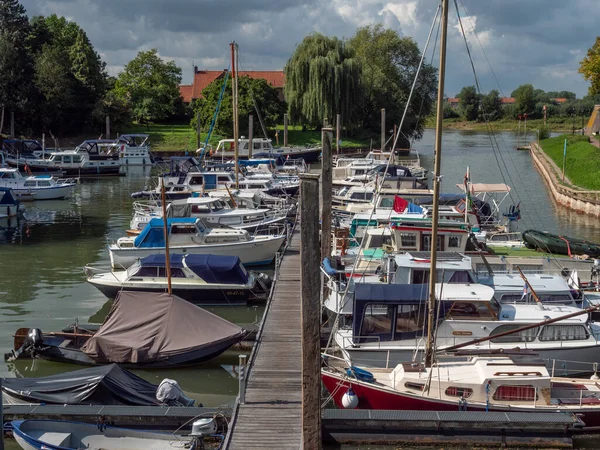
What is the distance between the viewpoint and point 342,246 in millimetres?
27719

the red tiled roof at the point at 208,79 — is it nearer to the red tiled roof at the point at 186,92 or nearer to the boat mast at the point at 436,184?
the red tiled roof at the point at 186,92

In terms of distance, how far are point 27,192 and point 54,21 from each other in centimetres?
7136

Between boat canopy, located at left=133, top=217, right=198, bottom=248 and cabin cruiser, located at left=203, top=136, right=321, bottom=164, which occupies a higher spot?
cabin cruiser, located at left=203, top=136, right=321, bottom=164

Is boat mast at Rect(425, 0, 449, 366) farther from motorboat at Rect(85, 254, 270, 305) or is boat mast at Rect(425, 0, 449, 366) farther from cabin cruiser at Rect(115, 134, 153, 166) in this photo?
cabin cruiser at Rect(115, 134, 153, 166)

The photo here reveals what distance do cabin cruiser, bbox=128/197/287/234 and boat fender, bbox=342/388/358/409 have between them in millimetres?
18702

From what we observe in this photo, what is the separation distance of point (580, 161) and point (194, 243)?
44074 millimetres

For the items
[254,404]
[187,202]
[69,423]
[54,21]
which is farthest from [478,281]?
[54,21]

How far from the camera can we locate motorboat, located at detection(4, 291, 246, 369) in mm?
20234

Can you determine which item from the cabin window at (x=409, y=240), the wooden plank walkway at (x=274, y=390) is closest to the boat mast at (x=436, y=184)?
the wooden plank walkway at (x=274, y=390)

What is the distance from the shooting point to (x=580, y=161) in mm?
64875

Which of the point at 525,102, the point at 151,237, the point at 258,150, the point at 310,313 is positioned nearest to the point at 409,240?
the point at 151,237

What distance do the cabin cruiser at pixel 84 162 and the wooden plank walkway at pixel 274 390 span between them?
5166 cm

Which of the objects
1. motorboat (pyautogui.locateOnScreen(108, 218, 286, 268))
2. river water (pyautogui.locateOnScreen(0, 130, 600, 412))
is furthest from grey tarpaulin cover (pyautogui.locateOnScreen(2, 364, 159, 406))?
motorboat (pyautogui.locateOnScreen(108, 218, 286, 268))

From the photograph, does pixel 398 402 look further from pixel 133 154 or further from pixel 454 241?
pixel 133 154
